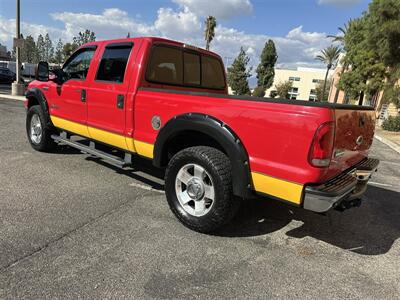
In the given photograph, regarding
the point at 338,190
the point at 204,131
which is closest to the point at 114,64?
the point at 204,131

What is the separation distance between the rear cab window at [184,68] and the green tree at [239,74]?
4331cm

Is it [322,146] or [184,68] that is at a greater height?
[184,68]

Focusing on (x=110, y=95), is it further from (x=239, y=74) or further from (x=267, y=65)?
(x=267, y=65)

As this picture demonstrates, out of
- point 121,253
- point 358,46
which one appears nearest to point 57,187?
point 121,253

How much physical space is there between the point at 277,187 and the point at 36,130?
A: 5.18m

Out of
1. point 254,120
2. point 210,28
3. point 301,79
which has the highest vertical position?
point 210,28

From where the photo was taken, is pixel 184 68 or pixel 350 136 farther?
pixel 184 68

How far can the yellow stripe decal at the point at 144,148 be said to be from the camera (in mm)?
4121

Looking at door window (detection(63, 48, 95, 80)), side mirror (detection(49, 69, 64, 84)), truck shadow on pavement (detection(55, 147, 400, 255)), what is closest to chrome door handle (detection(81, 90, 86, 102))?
door window (detection(63, 48, 95, 80))

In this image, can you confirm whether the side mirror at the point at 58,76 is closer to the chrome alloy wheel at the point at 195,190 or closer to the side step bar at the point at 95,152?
the side step bar at the point at 95,152

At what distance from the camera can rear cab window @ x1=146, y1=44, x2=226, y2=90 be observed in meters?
4.52

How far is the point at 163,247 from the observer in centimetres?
331

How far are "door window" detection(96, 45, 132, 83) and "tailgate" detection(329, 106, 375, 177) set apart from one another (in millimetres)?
2720

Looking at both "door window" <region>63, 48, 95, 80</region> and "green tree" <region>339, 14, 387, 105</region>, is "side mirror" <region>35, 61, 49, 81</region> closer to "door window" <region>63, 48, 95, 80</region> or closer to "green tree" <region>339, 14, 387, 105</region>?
"door window" <region>63, 48, 95, 80</region>
